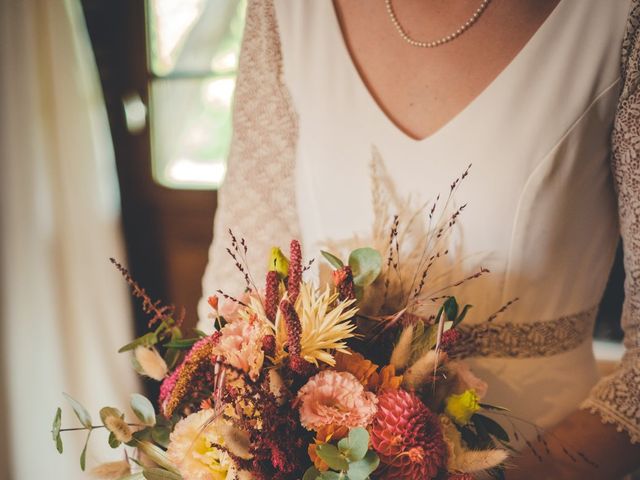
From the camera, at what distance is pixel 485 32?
0.63 m

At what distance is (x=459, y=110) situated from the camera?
0.64 m

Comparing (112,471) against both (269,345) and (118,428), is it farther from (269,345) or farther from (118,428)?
(269,345)

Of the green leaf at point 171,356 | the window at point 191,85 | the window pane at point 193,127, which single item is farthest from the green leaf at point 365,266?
the window pane at point 193,127

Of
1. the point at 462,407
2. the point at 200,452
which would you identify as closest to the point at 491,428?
the point at 462,407

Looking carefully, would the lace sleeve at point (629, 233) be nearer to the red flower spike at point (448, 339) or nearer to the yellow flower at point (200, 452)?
the red flower spike at point (448, 339)

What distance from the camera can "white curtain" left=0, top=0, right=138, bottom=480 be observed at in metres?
1.26

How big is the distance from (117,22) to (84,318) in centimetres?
100

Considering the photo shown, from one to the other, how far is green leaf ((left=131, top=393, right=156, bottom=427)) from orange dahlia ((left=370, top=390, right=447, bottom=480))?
240 mm

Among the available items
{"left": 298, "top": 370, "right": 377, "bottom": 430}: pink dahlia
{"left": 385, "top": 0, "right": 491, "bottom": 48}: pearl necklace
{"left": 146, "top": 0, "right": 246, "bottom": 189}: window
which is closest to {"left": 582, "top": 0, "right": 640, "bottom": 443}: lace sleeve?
{"left": 385, "top": 0, "right": 491, "bottom": 48}: pearl necklace

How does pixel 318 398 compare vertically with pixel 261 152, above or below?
below

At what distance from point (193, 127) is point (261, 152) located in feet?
2.99

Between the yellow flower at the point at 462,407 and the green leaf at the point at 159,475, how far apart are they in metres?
0.26

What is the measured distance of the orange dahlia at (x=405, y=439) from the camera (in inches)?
14.7

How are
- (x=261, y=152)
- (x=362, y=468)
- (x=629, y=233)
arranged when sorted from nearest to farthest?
(x=362, y=468) < (x=629, y=233) < (x=261, y=152)
